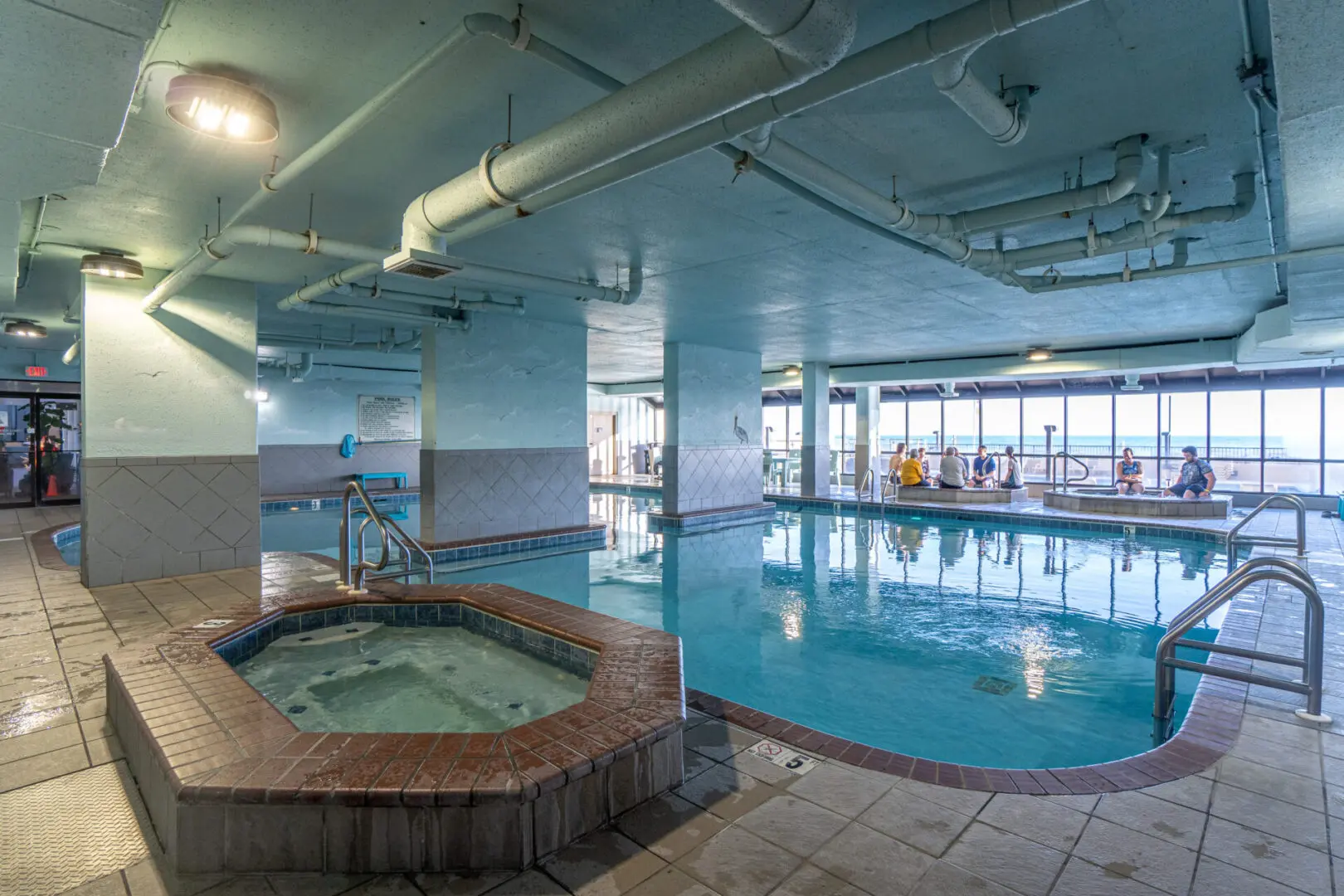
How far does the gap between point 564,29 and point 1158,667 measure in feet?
12.7

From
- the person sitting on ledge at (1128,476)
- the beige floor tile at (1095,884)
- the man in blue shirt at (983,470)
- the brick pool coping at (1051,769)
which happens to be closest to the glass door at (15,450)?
Answer: the brick pool coping at (1051,769)

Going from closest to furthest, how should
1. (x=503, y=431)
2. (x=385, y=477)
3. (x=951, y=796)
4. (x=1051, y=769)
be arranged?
1. (x=951, y=796)
2. (x=1051, y=769)
3. (x=503, y=431)
4. (x=385, y=477)

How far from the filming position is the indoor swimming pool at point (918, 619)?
142 inches

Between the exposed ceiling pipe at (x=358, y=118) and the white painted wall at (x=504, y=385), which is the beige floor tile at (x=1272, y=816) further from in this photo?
the white painted wall at (x=504, y=385)

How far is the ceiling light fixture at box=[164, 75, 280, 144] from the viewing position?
2.61 m

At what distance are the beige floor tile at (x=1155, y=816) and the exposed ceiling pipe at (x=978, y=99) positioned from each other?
2.48 metres

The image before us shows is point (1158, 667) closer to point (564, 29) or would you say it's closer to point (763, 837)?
point (763, 837)

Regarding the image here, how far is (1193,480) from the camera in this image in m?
10.7

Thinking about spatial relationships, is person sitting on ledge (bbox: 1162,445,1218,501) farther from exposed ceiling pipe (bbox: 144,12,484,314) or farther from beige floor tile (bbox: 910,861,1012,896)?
exposed ceiling pipe (bbox: 144,12,484,314)

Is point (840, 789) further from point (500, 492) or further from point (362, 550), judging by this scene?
point (500, 492)

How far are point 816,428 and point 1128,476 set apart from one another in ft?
18.4

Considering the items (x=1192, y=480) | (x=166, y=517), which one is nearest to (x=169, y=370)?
(x=166, y=517)

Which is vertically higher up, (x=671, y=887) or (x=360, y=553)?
(x=360, y=553)

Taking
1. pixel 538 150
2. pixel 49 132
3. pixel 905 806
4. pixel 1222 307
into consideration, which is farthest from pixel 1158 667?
pixel 1222 307
